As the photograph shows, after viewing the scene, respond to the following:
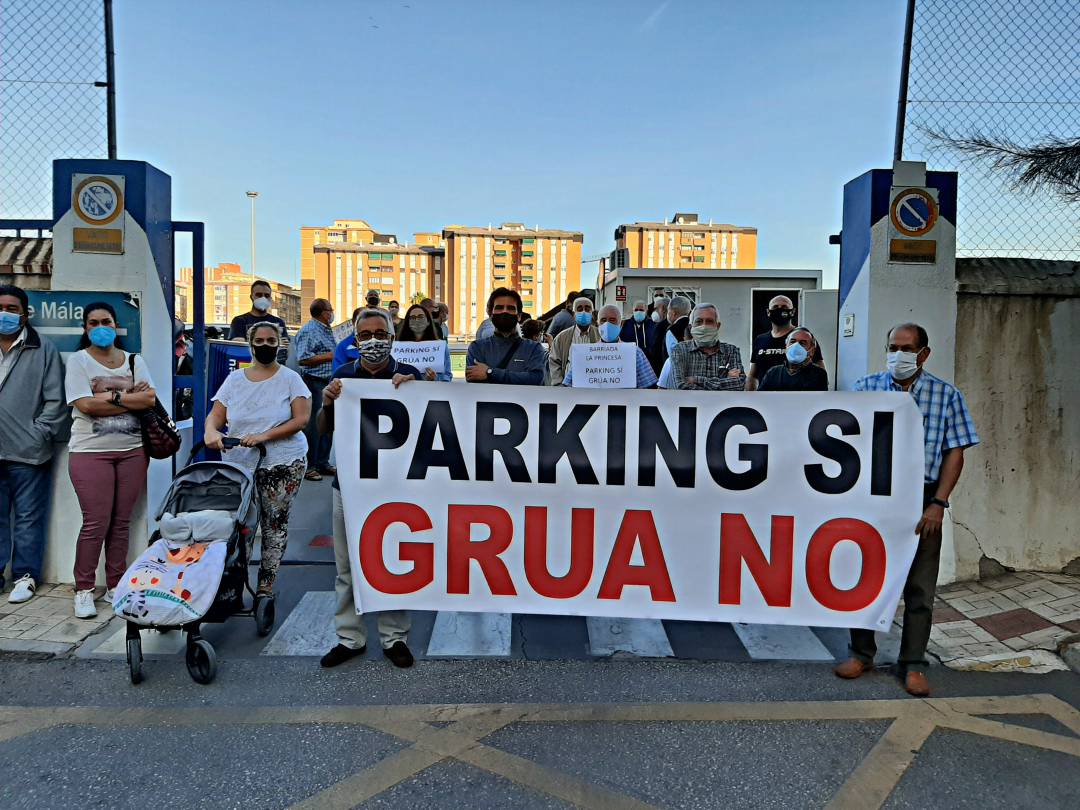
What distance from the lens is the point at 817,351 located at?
20.0 ft

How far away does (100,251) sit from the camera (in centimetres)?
540

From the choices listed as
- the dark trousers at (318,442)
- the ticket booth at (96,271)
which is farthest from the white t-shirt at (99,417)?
the dark trousers at (318,442)

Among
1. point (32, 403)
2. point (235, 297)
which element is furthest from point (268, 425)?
point (235, 297)

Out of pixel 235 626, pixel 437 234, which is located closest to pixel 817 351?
pixel 235 626

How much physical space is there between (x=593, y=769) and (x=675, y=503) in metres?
1.47

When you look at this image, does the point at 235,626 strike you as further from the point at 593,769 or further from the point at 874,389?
the point at 874,389

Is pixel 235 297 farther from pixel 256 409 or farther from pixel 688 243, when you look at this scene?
pixel 256 409

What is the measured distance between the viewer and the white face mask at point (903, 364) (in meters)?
4.11

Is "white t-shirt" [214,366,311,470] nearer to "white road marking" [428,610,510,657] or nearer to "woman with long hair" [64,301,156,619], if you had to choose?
"woman with long hair" [64,301,156,619]

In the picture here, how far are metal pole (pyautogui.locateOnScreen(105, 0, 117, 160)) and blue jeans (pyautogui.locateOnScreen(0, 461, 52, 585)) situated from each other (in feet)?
8.10

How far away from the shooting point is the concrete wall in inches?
221

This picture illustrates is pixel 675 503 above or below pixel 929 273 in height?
below

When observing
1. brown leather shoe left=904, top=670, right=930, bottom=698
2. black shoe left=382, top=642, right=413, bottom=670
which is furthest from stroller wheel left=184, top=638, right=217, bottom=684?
brown leather shoe left=904, top=670, right=930, bottom=698

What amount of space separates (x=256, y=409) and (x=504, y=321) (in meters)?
1.59
